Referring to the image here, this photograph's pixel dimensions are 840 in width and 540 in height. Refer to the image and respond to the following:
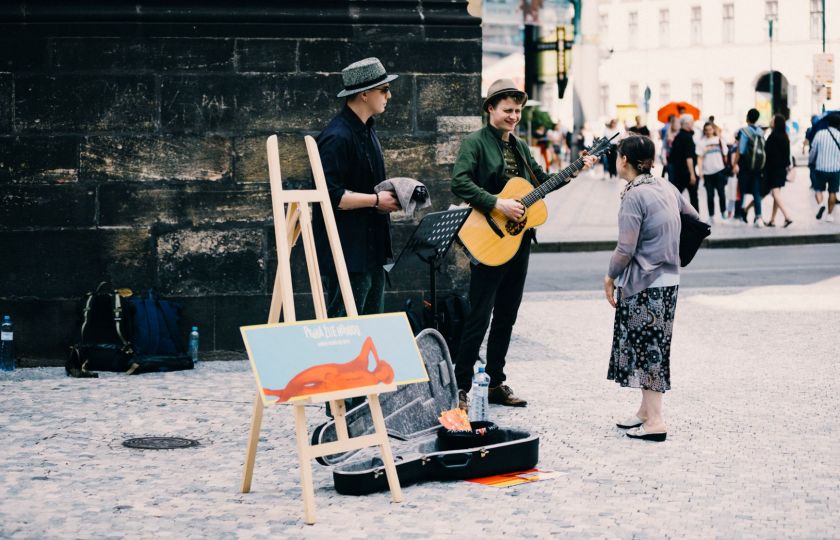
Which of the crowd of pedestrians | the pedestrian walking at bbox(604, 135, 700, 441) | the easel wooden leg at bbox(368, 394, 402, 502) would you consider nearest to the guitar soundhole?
the pedestrian walking at bbox(604, 135, 700, 441)

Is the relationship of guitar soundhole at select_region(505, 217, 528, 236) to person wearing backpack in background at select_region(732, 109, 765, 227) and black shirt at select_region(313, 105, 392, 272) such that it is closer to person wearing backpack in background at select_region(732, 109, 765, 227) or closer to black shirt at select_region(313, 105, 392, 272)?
black shirt at select_region(313, 105, 392, 272)

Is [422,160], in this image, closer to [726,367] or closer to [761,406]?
[726,367]

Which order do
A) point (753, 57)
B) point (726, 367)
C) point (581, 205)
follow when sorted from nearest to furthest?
1. point (726, 367)
2. point (581, 205)
3. point (753, 57)

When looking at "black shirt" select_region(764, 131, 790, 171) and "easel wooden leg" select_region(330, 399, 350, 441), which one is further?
"black shirt" select_region(764, 131, 790, 171)

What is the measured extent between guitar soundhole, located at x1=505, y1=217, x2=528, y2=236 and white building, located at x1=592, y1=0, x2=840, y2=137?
54459mm

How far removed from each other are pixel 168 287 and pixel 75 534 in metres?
4.55

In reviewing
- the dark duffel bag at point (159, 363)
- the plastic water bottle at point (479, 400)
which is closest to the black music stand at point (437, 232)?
the plastic water bottle at point (479, 400)

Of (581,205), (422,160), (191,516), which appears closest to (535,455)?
(191,516)

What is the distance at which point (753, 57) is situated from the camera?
68.1m

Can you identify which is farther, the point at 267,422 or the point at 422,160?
the point at 422,160

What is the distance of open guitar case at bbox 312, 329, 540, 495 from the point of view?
6.32 metres

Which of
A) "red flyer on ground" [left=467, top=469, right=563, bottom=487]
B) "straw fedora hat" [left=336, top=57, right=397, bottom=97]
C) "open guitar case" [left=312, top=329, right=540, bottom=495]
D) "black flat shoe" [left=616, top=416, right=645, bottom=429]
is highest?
"straw fedora hat" [left=336, top=57, right=397, bottom=97]

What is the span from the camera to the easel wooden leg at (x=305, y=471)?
569 cm

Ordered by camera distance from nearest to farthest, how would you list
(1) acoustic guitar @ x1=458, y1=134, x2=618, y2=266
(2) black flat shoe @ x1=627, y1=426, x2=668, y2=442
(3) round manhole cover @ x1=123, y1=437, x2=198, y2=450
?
(3) round manhole cover @ x1=123, y1=437, x2=198, y2=450
(2) black flat shoe @ x1=627, y1=426, x2=668, y2=442
(1) acoustic guitar @ x1=458, y1=134, x2=618, y2=266
